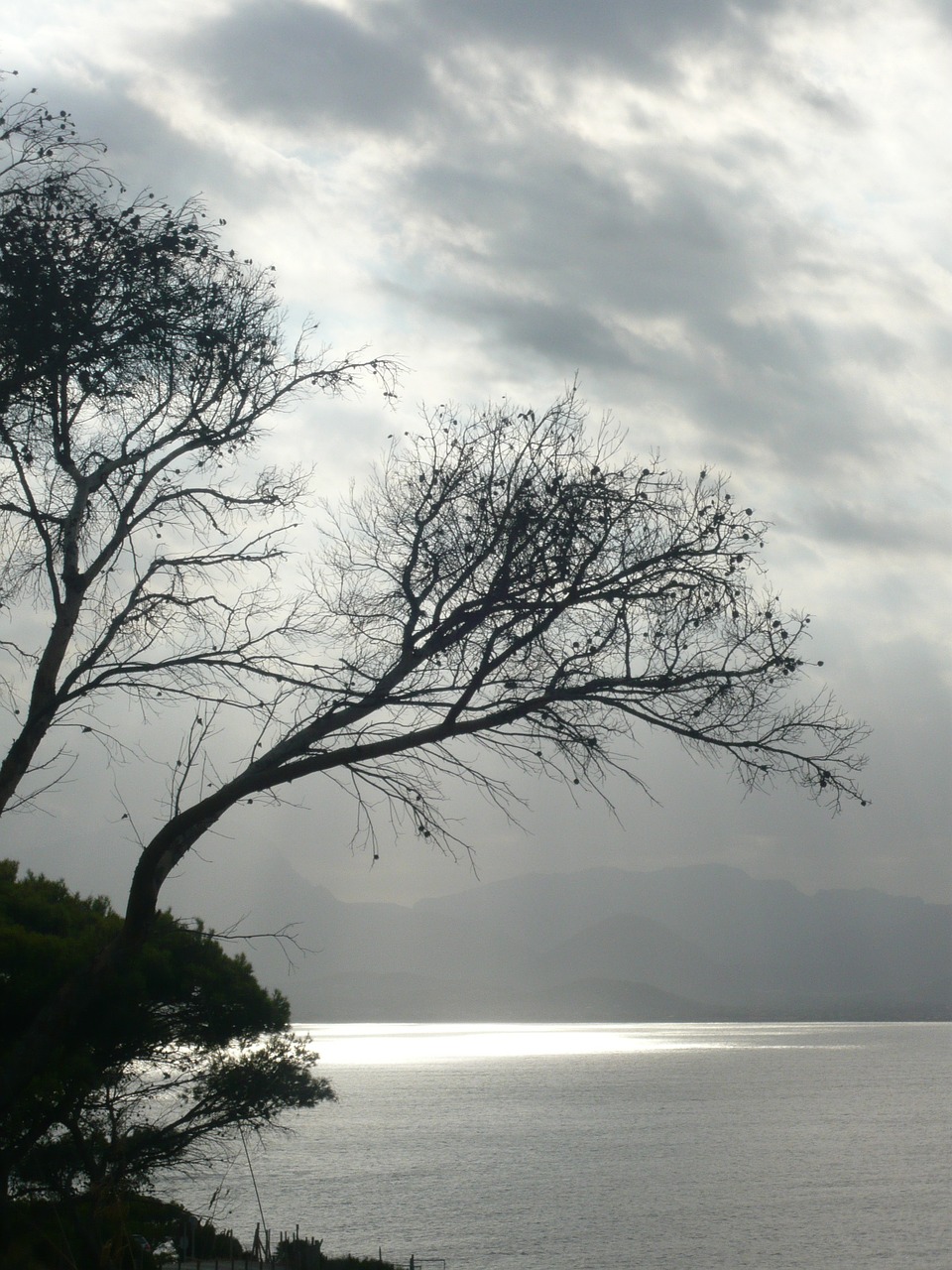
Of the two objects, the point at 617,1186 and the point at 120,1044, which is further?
the point at 617,1186

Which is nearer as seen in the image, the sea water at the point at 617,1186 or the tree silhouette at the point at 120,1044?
the tree silhouette at the point at 120,1044

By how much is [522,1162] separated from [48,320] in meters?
103

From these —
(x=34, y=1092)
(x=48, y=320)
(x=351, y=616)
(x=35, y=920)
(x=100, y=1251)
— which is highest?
(x=48, y=320)

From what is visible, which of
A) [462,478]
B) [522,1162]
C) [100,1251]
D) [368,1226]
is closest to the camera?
[462,478]

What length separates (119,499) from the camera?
15258 mm

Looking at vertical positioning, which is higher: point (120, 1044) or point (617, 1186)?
point (120, 1044)

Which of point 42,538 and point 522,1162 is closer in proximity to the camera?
point 42,538

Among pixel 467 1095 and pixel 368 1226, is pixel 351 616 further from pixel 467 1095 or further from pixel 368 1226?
pixel 467 1095

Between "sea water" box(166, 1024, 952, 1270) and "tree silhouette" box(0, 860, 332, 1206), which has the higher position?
"tree silhouette" box(0, 860, 332, 1206)

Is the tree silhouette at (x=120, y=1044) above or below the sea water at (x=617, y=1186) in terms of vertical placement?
above

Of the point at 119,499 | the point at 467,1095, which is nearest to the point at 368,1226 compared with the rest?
the point at 119,499

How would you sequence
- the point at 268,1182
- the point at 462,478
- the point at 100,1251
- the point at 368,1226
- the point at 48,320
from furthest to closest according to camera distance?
the point at 268,1182, the point at 368,1226, the point at 100,1251, the point at 462,478, the point at 48,320

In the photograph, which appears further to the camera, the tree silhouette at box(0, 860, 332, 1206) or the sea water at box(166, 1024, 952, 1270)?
the sea water at box(166, 1024, 952, 1270)

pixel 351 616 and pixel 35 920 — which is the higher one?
pixel 351 616
